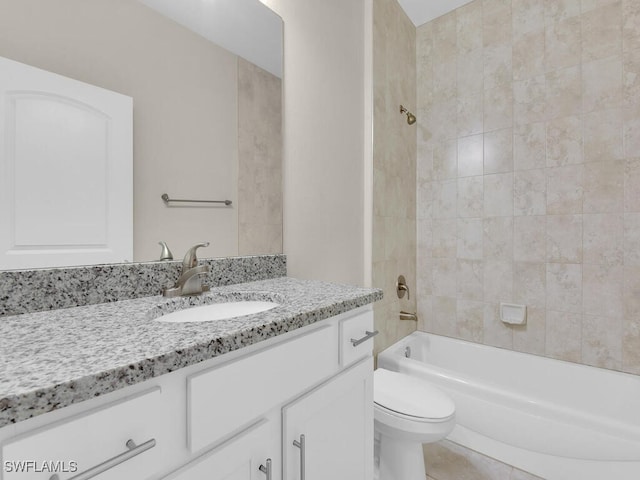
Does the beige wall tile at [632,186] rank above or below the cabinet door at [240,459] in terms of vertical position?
above

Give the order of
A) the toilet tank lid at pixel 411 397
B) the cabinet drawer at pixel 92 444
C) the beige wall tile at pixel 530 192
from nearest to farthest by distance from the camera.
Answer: the cabinet drawer at pixel 92 444
the toilet tank lid at pixel 411 397
the beige wall tile at pixel 530 192

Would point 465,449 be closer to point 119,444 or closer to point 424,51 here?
point 119,444

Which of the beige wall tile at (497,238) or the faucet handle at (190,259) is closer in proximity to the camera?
the faucet handle at (190,259)

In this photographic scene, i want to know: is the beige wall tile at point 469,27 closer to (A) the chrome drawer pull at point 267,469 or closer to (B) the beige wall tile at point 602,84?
(B) the beige wall tile at point 602,84

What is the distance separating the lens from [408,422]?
1183mm

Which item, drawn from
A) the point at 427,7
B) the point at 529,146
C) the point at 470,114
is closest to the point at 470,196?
the point at 529,146

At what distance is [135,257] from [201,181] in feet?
1.08

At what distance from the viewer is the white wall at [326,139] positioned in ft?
Answer: 4.59

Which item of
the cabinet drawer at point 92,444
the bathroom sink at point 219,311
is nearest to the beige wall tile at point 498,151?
the bathroom sink at point 219,311

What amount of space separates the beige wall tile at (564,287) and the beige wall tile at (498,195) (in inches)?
15.5

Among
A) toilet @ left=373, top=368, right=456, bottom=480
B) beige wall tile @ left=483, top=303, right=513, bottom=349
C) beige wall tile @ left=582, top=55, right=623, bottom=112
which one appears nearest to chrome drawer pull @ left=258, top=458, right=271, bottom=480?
toilet @ left=373, top=368, right=456, bottom=480

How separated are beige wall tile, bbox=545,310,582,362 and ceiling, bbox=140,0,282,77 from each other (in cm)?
191

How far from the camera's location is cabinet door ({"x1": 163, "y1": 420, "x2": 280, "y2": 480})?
1.73 ft

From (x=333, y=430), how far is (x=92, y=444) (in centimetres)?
58
